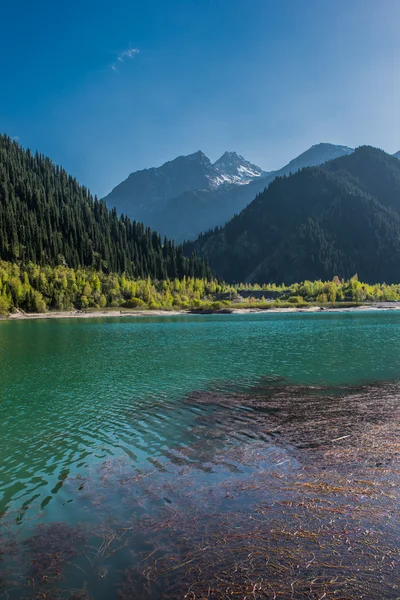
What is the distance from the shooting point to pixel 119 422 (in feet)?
68.4

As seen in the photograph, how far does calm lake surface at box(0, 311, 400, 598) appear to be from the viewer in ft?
38.8

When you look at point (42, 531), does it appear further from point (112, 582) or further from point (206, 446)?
point (206, 446)

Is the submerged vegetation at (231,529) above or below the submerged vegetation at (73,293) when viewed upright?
below

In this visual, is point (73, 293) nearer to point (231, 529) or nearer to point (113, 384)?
point (113, 384)

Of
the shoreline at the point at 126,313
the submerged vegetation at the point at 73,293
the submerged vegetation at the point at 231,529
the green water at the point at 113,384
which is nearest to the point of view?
the submerged vegetation at the point at 231,529

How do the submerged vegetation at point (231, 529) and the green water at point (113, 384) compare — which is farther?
the green water at point (113, 384)

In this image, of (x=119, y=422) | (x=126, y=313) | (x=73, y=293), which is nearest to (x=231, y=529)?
(x=119, y=422)

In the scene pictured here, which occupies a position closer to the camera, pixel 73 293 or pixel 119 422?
pixel 119 422

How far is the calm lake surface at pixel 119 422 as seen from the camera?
38.8 feet

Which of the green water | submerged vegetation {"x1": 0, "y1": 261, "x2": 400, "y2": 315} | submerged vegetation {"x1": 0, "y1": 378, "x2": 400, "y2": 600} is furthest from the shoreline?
submerged vegetation {"x1": 0, "y1": 378, "x2": 400, "y2": 600}

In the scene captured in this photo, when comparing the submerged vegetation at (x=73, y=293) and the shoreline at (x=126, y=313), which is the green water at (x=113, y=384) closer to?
the shoreline at (x=126, y=313)

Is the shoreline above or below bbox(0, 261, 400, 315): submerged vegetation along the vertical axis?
below

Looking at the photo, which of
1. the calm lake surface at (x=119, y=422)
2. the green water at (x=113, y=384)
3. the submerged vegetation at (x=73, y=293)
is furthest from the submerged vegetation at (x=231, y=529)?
the submerged vegetation at (x=73, y=293)

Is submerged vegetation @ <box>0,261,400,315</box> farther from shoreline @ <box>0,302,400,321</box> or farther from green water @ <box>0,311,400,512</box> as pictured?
green water @ <box>0,311,400,512</box>
